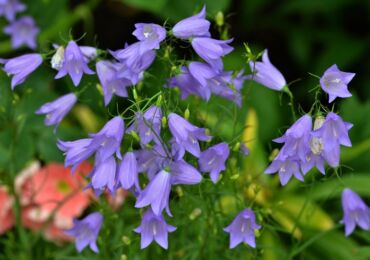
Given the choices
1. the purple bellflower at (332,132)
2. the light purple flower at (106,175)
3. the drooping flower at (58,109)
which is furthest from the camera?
the drooping flower at (58,109)

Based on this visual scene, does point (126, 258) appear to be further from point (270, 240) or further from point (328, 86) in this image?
point (270, 240)

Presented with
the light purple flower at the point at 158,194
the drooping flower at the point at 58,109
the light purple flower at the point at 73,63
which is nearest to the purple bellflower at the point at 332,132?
the light purple flower at the point at 158,194

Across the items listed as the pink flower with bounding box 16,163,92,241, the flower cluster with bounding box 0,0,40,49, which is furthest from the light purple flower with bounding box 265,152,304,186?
the flower cluster with bounding box 0,0,40,49

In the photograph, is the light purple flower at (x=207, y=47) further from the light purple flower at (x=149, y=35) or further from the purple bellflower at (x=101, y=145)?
the purple bellflower at (x=101, y=145)

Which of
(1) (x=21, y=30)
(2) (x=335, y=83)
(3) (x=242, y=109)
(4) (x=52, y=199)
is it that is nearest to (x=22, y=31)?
(1) (x=21, y=30)

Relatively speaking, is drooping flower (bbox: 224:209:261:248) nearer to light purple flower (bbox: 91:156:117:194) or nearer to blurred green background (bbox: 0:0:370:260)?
blurred green background (bbox: 0:0:370:260)

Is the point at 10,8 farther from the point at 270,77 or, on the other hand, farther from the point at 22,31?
the point at 270,77
